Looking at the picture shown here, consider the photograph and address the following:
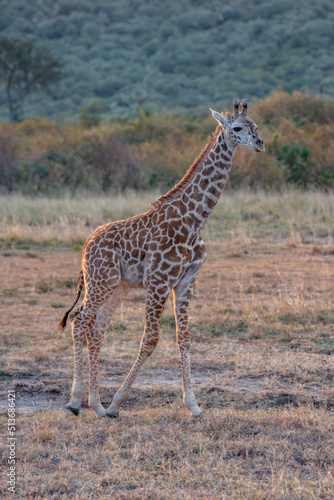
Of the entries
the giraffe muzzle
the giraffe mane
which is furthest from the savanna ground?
the giraffe muzzle

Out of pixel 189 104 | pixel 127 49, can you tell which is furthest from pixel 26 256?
pixel 127 49

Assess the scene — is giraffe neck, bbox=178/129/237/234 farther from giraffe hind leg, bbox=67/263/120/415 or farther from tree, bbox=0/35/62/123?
tree, bbox=0/35/62/123

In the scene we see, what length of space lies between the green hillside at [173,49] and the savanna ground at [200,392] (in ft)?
101

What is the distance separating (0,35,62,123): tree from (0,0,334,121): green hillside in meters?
3.20

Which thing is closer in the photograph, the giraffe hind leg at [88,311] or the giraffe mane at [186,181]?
the giraffe hind leg at [88,311]

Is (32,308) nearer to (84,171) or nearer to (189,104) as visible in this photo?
(84,171)

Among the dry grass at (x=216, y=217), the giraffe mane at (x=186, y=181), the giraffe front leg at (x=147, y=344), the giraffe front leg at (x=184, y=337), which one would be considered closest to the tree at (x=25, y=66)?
the dry grass at (x=216, y=217)

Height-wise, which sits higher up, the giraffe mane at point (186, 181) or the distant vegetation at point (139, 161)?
the giraffe mane at point (186, 181)

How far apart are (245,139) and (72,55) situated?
152 feet

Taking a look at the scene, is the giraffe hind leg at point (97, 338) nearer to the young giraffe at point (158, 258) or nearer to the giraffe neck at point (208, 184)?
the young giraffe at point (158, 258)

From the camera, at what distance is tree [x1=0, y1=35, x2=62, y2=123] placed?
1534 inches

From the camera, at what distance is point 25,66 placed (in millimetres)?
39312

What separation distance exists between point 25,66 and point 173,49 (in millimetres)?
11971

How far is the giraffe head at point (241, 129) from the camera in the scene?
568 centimetres
